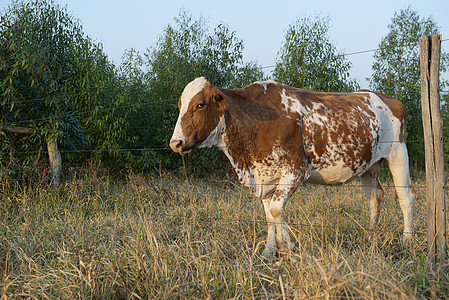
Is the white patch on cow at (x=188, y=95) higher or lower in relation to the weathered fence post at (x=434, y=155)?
higher

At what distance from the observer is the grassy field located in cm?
307

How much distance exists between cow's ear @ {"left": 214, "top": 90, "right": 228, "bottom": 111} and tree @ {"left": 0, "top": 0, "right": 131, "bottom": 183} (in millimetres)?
3848

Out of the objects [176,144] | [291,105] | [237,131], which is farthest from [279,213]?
[176,144]

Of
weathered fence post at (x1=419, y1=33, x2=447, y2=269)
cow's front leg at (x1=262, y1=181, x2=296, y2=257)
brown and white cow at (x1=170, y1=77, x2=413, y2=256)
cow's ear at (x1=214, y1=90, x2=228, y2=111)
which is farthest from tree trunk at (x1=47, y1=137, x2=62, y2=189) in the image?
weathered fence post at (x1=419, y1=33, x2=447, y2=269)

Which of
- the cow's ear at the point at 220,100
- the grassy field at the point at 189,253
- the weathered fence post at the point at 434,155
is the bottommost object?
the grassy field at the point at 189,253

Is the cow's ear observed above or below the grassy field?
above

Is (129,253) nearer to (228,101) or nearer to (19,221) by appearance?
(228,101)

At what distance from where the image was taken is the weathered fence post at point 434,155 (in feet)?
11.7

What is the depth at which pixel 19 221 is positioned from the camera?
581cm

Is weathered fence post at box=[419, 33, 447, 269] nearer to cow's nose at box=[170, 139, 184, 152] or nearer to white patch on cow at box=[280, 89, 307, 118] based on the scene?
white patch on cow at box=[280, 89, 307, 118]

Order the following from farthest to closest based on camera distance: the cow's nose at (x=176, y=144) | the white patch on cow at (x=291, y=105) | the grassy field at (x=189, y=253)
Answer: the white patch on cow at (x=291, y=105) < the cow's nose at (x=176, y=144) < the grassy field at (x=189, y=253)

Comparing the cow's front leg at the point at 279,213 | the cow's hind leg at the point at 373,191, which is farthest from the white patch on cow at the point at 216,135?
the cow's hind leg at the point at 373,191

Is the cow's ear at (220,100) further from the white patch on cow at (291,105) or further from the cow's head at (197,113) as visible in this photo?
the white patch on cow at (291,105)

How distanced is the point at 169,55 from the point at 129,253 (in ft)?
24.7
